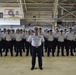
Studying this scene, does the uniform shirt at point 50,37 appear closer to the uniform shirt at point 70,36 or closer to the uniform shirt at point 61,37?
the uniform shirt at point 61,37

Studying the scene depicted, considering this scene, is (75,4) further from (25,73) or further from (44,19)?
(25,73)

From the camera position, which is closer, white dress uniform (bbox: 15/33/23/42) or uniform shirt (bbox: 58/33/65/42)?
uniform shirt (bbox: 58/33/65/42)

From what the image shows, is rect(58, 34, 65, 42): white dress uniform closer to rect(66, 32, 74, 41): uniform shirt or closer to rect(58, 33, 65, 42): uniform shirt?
rect(58, 33, 65, 42): uniform shirt

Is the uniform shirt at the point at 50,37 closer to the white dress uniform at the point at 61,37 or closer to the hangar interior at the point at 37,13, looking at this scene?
the white dress uniform at the point at 61,37

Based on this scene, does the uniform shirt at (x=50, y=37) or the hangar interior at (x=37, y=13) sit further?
the hangar interior at (x=37, y=13)

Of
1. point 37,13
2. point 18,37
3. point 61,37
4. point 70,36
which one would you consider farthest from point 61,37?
point 37,13

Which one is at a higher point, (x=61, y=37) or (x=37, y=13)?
(x=37, y=13)

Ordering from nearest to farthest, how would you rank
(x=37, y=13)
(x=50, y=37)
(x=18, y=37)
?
(x=50, y=37), (x=18, y=37), (x=37, y=13)

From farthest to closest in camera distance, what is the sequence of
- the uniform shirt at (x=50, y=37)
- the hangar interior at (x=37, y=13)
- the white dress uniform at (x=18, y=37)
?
the hangar interior at (x=37, y=13), the white dress uniform at (x=18, y=37), the uniform shirt at (x=50, y=37)

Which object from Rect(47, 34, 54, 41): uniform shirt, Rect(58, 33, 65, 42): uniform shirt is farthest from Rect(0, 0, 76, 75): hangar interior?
Rect(47, 34, 54, 41): uniform shirt

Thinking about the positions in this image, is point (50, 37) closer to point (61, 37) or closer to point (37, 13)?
point (61, 37)

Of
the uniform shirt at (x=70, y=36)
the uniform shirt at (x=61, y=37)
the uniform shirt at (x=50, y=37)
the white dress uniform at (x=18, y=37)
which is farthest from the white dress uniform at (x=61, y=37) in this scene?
the white dress uniform at (x=18, y=37)

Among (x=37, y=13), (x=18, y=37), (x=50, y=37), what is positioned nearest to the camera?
(x=50, y=37)

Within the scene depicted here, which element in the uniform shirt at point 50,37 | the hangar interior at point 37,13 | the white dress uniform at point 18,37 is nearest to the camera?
the uniform shirt at point 50,37
